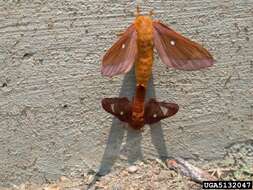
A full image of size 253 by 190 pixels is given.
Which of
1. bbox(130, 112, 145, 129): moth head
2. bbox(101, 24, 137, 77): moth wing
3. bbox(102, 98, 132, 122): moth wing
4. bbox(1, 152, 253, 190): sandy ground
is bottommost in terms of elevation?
bbox(1, 152, 253, 190): sandy ground

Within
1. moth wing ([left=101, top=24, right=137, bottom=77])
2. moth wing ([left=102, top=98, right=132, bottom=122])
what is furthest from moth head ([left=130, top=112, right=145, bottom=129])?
moth wing ([left=101, top=24, right=137, bottom=77])

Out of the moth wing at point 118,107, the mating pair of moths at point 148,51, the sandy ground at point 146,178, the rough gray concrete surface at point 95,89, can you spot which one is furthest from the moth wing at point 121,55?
the sandy ground at point 146,178

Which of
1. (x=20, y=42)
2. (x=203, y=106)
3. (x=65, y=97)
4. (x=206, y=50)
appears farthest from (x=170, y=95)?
(x=20, y=42)

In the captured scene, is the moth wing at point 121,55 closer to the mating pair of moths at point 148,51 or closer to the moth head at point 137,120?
the mating pair of moths at point 148,51

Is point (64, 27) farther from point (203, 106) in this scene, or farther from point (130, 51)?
point (203, 106)

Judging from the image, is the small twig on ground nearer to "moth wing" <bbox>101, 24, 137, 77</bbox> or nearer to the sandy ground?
the sandy ground

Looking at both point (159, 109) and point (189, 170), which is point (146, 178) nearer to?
point (189, 170)

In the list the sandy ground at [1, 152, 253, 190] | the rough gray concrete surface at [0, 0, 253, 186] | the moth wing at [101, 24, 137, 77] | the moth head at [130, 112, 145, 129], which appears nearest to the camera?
the moth wing at [101, 24, 137, 77]

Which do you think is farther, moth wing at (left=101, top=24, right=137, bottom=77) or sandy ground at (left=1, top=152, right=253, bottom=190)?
sandy ground at (left=1, top=152, right=253, bottom=190)
